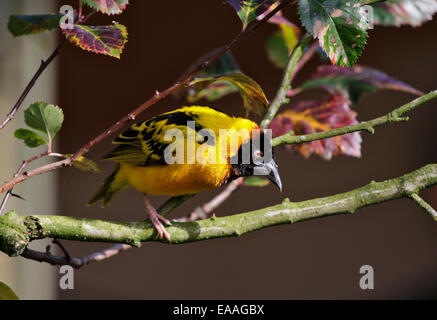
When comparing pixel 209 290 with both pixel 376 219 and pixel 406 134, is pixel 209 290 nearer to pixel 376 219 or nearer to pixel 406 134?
pixel 376 219

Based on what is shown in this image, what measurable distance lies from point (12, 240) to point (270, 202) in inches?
101

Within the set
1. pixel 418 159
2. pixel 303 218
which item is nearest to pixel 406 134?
pixel 418 159

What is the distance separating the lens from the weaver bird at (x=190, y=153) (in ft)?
4.25

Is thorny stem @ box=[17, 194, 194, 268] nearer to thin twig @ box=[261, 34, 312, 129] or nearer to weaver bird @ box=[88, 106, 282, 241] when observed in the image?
weaver bird @ box=[88, 106, 282, 241]

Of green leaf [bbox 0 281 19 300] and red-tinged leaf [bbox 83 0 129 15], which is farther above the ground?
red-tinged leaf [bbox 83 0 129 15]

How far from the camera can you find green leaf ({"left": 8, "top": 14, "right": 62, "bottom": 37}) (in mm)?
881

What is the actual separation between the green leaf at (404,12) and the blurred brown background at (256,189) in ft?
5.59

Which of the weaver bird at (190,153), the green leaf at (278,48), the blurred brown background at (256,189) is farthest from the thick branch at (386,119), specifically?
the blurred brown background at (256,189)

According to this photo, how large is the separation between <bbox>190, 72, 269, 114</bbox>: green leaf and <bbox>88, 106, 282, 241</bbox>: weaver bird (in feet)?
0.57

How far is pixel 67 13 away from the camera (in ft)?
2.94

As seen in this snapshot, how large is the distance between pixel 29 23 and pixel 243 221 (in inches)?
19.9

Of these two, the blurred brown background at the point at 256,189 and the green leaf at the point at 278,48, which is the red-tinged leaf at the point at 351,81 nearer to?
the green leaf at the point at 278,48

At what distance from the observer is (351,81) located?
1468 millimetres

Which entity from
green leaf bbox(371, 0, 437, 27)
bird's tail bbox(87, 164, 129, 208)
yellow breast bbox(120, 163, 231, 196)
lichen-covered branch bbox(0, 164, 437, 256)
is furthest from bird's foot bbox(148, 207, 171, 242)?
green leaf bbox(371, 0, 437, 27)
